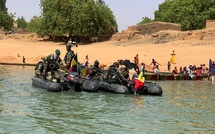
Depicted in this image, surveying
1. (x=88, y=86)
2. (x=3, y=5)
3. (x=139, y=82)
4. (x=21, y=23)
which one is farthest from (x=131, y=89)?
(x=21, y=23)

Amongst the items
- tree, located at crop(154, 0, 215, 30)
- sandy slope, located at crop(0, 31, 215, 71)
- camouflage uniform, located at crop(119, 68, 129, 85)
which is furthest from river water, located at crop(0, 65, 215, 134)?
tree, located at crop(154, 0, 215, 30)

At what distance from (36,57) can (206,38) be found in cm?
1813

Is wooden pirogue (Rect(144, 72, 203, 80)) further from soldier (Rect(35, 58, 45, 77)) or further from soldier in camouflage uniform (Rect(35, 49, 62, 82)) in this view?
soldier in camouflage uniform (Rect(35, 49, 62, 82))

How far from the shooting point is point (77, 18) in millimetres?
57625

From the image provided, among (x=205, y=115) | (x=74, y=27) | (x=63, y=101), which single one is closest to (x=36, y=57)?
(x=74, y=27)

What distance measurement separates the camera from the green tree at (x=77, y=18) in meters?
57.1

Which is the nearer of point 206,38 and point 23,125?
point 23,125

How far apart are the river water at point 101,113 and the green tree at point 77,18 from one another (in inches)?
1494

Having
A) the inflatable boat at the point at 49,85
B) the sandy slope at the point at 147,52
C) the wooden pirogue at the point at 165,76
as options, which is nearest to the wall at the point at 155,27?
the sandy slope at the point at 147,52

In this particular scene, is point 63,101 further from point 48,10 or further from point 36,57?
point 48,10

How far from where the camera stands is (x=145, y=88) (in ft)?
59.9

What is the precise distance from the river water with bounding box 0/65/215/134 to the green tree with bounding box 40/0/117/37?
37945 mm

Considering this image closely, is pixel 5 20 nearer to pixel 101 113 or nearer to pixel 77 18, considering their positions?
pixel 77 18

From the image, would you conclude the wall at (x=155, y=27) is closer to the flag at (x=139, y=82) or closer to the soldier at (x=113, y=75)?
the soldier at (x=113, y=75)
